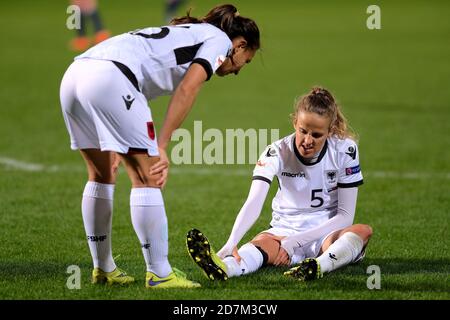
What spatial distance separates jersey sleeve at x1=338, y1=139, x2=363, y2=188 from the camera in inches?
234

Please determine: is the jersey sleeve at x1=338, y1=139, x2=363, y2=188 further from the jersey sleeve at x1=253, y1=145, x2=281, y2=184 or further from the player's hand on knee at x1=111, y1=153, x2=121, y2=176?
the player's hand on knee at x1=111, y1=153, x2=121, y2=176

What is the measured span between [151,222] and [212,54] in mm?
1002

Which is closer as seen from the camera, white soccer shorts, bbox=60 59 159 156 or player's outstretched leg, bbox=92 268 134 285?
white soccer shorts, bbox=60 59 159 156

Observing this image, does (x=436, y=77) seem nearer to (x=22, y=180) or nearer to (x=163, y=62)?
(x=22, y=180)

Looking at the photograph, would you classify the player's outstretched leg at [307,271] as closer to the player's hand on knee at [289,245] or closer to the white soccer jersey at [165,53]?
the player's hand on knee at [289,245]

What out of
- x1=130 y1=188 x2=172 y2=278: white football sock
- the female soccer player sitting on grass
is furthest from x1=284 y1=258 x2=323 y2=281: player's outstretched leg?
x1=130 y1=188 x2=172 y2=278: white football sock

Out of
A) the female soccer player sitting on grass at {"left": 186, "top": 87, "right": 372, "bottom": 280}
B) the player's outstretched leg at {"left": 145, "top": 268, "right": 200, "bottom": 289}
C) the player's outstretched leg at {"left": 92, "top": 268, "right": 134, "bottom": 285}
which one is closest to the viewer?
the player's outstretched leg at {"left": 145, "top": 268, "right": 200, "bottom": 289}

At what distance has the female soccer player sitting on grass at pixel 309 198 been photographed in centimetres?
569

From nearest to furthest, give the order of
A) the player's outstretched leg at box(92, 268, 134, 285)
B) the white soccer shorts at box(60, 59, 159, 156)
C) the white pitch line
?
the white soccer shorts at box(60, 59, 159, 156) → the player's outstretched leg at box(92, 268, 134, 285) → the white pitch line

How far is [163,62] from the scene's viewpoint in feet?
16.4

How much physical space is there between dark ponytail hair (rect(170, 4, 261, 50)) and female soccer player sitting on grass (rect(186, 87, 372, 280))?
0.72 meters

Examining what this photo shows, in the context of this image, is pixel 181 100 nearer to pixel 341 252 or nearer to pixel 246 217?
pixel 246 217

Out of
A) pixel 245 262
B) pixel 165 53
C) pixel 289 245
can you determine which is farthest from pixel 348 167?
pixel 165 53

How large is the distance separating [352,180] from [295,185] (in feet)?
1.30
